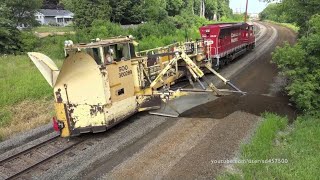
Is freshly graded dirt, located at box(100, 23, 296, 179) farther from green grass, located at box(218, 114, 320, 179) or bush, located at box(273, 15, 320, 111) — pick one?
bush, located at box(273, 15, 320, 111)

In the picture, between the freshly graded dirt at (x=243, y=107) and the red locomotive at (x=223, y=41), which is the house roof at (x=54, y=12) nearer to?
the red locomotive at (x=223, y=41)

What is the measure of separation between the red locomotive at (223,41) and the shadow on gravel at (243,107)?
5.94 m

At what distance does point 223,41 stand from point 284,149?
13983mm

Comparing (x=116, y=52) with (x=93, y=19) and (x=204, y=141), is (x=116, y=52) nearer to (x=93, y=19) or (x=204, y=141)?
(x=204, y=141)

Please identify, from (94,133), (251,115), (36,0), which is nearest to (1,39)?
(36,0)

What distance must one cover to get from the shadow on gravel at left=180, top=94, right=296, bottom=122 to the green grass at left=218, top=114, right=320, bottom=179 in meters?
1.15

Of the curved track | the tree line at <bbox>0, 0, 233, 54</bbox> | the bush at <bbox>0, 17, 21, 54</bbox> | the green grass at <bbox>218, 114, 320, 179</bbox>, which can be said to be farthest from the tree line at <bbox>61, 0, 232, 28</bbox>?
the green grass at <bbox>218, 114, 320, 179</bbox>

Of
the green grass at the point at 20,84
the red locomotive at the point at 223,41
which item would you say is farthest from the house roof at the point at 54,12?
the green grass at the point at 20,84

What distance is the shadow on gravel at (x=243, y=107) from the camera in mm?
13555

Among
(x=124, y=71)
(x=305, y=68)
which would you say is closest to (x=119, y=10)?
(x=124, y=71)

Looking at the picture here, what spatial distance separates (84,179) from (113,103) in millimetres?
3327

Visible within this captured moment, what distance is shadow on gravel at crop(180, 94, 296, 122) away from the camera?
13555 mm

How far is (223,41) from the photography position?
22.9 meters

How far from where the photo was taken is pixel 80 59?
1055cm
